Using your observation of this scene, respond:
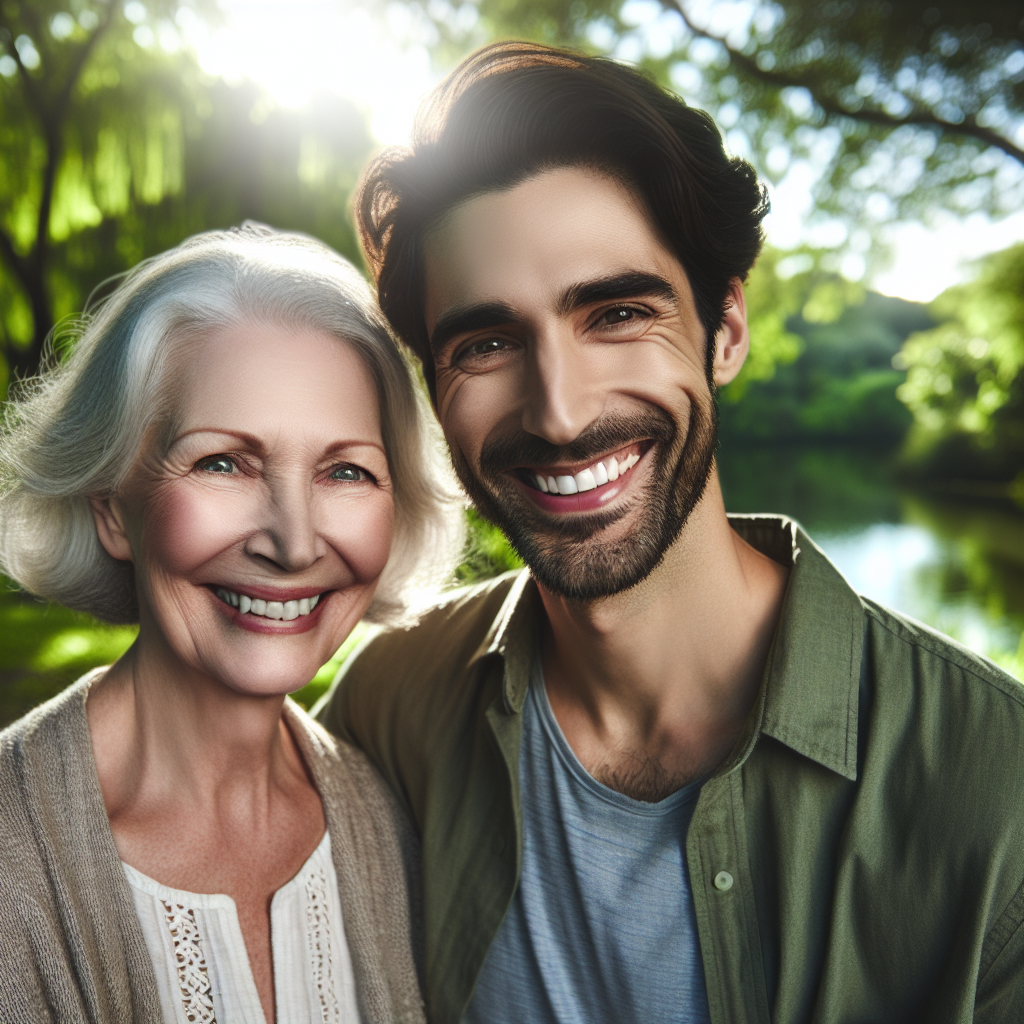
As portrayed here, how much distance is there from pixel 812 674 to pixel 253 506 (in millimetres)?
1309

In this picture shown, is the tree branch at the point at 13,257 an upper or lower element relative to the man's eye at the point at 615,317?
upper

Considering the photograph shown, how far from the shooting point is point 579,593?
2.11m

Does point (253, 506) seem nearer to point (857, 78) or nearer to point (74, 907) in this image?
point (74, 907)

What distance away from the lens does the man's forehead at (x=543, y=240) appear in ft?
6.66

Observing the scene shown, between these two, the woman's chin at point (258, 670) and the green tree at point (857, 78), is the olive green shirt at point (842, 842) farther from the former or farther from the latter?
the green tree at point (857, 78)

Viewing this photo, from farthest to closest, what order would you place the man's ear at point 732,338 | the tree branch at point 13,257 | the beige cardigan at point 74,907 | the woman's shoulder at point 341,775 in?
the tree branch at point 13,257 < the man's ear at point 732,338 < the woman's shoulder at point 341,775 < the beige cardigan at point 74,907

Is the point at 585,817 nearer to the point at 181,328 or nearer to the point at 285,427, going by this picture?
the point at 285,427

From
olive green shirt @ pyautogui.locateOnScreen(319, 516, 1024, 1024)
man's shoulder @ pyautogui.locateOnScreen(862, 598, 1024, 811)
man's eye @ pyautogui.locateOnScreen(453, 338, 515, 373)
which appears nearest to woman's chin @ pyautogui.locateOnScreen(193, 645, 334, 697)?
olive green shirt @ pyautogui.locateOnScreen(319, 516, 1024, 1024)

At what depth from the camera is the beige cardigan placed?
1.66m

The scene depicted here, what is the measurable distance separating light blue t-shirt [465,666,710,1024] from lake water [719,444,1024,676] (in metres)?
5.60

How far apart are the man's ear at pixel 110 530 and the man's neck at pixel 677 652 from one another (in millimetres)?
1104

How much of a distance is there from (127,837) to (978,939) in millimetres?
1772

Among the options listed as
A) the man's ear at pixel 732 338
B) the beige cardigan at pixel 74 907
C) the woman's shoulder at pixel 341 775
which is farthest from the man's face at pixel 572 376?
the beige cardigan at pixel 74 907

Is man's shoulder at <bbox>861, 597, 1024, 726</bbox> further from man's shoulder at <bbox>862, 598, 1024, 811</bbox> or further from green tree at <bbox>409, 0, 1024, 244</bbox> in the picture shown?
green tree at <bbox>409, 0, 1024, 244</bbox>
